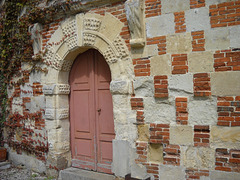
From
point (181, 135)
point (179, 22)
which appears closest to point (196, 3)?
point (179, 22)

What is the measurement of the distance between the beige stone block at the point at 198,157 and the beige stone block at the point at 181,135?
0.10 meters

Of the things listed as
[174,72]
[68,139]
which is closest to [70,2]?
[174,72]

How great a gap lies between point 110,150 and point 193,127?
1.61 m

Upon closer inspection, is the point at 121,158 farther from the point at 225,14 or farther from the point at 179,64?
the point at 225,14

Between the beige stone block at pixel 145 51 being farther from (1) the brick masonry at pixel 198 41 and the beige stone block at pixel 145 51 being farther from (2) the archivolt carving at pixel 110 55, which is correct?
(1) the brick masonry at pixel 198 41

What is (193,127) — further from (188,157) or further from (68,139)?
(68,139)

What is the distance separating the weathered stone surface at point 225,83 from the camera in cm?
296

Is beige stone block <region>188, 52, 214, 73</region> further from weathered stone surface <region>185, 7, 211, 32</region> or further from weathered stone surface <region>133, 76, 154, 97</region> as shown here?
weathered stone surface <region>133, 76, 154, 97</region>

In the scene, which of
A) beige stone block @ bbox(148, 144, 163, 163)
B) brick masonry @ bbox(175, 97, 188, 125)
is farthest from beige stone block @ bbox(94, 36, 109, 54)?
beige stone block @ bbox(148, 144, 163, 163)

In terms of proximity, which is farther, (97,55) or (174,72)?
(97,55)

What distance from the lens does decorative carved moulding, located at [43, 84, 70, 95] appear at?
443 centimetres

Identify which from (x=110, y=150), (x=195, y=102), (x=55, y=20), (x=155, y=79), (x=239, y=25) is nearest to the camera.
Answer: (x=239, y=25)

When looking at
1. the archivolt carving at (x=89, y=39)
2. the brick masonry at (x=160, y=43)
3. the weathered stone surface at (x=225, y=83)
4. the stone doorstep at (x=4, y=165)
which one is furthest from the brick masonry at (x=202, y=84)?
the stone doorstep at (x=4, y=165)

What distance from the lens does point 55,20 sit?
4508 millimetres
